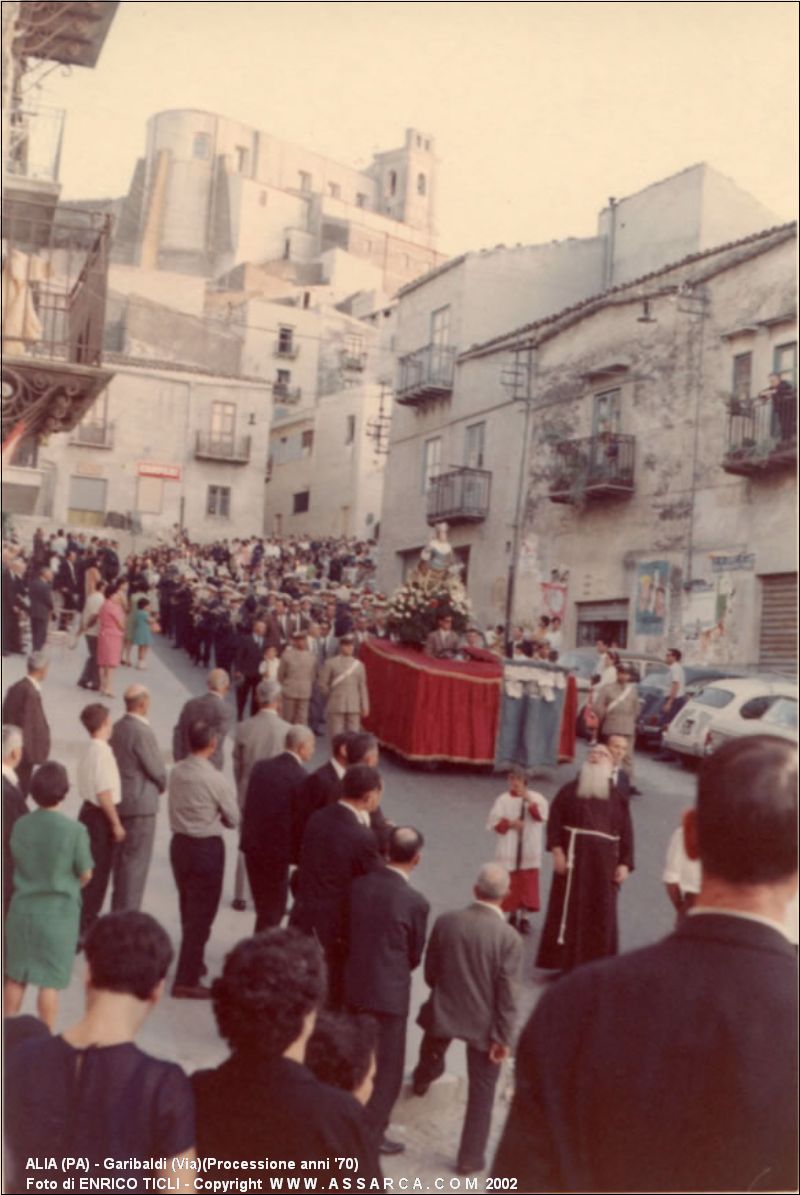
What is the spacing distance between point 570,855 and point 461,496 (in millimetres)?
1226

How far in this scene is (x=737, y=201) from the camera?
12.7 ft

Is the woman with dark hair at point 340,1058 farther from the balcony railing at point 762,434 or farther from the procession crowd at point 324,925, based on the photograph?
the balcony railing at point 762,434

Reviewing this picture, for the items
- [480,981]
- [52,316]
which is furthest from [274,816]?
[52,316]

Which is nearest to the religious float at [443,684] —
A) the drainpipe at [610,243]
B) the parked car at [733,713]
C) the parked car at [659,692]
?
the parked car at [659,692]

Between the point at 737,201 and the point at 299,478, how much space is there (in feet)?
6.24

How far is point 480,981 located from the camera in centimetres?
427

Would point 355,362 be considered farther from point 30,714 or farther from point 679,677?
point 679,677

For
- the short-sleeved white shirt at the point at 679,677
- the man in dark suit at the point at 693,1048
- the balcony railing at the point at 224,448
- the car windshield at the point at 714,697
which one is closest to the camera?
the man in dark suit at the point at 693,1048

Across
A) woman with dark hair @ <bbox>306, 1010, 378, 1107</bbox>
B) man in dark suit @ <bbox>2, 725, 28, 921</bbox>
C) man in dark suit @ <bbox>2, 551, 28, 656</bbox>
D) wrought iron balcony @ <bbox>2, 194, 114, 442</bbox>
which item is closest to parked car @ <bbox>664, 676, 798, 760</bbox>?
woman with dark hair @ <bbox>306, 1010, 378, 1107</bbox>

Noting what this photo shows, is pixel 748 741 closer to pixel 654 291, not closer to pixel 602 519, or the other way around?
pixel 602 519

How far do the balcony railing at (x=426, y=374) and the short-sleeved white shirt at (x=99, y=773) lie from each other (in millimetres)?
1618

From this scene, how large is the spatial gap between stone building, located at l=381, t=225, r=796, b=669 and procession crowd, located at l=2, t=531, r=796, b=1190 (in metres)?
0.29

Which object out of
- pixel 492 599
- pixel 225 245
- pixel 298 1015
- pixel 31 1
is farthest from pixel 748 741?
pixel 31 1

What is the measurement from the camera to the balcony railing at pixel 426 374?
4.75 metres
